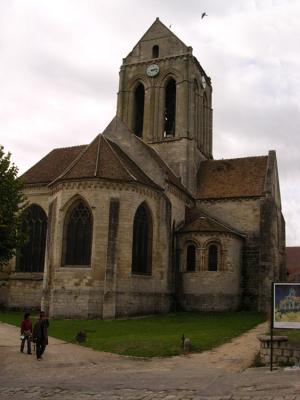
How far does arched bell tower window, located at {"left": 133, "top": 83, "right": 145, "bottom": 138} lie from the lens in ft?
145

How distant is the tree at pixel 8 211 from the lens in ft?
59.1

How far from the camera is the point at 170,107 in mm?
44031

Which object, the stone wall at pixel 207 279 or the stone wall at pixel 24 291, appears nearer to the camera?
the stone wall at pixel 24 291

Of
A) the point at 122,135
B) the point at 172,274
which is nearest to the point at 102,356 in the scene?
the point at 172,274

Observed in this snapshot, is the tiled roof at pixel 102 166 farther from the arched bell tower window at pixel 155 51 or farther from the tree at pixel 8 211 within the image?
the arched bell tower window at pixel 155 51

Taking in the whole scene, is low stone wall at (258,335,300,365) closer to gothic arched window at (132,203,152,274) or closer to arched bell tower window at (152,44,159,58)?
gothic arched window at (132,203,152,274)

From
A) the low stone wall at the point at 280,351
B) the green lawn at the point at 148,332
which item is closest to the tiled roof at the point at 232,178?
the green lawn at the point at 148,332

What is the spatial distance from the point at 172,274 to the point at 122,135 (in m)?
10.9

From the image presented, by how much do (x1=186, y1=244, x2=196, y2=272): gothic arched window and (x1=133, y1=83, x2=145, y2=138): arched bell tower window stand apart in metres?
14.6

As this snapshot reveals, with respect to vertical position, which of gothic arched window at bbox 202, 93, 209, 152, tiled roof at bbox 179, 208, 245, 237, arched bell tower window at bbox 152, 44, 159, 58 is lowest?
tiled roof at bbox 179, 208, 245, 237

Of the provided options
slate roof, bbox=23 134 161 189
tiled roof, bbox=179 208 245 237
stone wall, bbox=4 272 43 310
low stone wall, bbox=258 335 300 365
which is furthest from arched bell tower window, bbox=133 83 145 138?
low stone wall, bbox=258 335 300 365

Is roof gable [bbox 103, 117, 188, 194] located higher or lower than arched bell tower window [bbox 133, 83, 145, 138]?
lower

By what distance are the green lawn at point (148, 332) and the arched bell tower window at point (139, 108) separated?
2018 cm

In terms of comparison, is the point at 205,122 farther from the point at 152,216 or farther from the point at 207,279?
the point at 207,279
